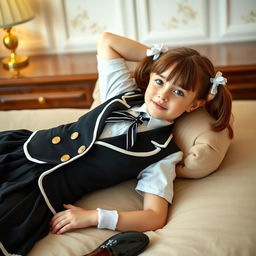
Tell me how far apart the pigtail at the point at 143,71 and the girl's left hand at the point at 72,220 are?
500 millimetres

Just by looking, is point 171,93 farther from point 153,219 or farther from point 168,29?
point 168,29

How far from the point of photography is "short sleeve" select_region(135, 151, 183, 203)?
48.7 inches

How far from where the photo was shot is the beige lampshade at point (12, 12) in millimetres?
2088

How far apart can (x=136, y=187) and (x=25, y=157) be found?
349 millimetres

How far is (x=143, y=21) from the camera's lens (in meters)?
2.33

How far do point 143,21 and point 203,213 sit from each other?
1407mm

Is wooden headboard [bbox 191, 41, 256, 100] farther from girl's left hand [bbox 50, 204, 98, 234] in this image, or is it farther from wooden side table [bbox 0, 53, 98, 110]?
girl's left hand [bbox 50, 204, 98, 234]

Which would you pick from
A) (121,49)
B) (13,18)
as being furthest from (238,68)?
(13,18)

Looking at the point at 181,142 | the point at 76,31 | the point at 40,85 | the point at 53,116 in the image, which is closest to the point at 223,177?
the point at 181,142

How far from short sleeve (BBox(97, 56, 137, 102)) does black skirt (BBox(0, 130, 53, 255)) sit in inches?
14.5

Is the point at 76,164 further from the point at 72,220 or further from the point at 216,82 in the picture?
the point at 216,82

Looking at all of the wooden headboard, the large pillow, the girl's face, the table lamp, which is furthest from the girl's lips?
the table lamp

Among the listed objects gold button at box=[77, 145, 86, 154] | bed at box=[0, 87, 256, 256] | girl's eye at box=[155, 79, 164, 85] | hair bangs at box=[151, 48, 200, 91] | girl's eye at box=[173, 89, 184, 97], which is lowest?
bed at box=[0, 87, 256, 256]

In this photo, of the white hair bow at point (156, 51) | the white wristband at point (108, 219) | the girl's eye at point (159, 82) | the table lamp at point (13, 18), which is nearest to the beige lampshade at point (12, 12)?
the table lamp at point (13, 18)
